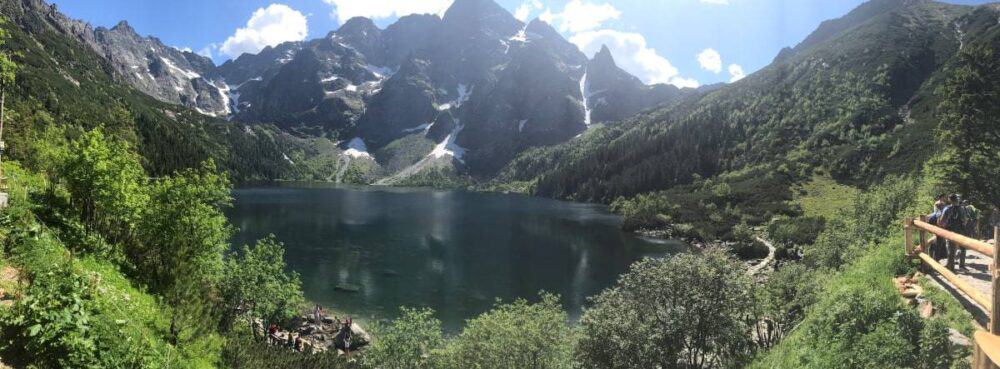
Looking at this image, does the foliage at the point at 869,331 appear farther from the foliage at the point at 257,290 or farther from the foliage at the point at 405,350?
the foliage at the point at 257,290

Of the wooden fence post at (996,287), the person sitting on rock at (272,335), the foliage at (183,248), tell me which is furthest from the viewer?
the person sitting on rock at (272,335)

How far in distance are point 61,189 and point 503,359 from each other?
79.7 feet

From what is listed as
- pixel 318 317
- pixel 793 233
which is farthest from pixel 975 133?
pixel 793 233

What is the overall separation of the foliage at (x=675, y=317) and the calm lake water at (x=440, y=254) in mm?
28937

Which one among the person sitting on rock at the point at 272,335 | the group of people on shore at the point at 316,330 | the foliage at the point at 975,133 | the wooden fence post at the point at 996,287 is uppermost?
the foliage at the point at 975,133

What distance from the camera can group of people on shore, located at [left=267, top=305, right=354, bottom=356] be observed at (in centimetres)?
4176

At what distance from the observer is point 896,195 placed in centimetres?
4572

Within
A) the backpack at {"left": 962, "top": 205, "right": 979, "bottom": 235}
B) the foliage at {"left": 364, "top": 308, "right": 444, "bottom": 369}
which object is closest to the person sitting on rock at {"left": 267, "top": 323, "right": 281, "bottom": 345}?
the foliage at {"left": 364, "top": 308, "right": 444, "bottom": 369}

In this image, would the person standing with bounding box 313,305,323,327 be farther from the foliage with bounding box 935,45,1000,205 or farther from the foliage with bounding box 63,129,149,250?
the foliage with bounding box 935,45,1000,205

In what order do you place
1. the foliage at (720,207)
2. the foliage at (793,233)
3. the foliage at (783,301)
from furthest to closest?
1. the foliage at (720,207)
2. the foliage at (793,233)
3. the foliage at (783,301)

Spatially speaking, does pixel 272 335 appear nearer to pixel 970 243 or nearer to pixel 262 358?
pixel 262 358

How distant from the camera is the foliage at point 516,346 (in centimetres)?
2967

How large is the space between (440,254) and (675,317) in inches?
2652

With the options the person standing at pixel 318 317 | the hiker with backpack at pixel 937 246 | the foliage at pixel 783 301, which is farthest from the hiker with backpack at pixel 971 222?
the person standing at pixel 318 317
